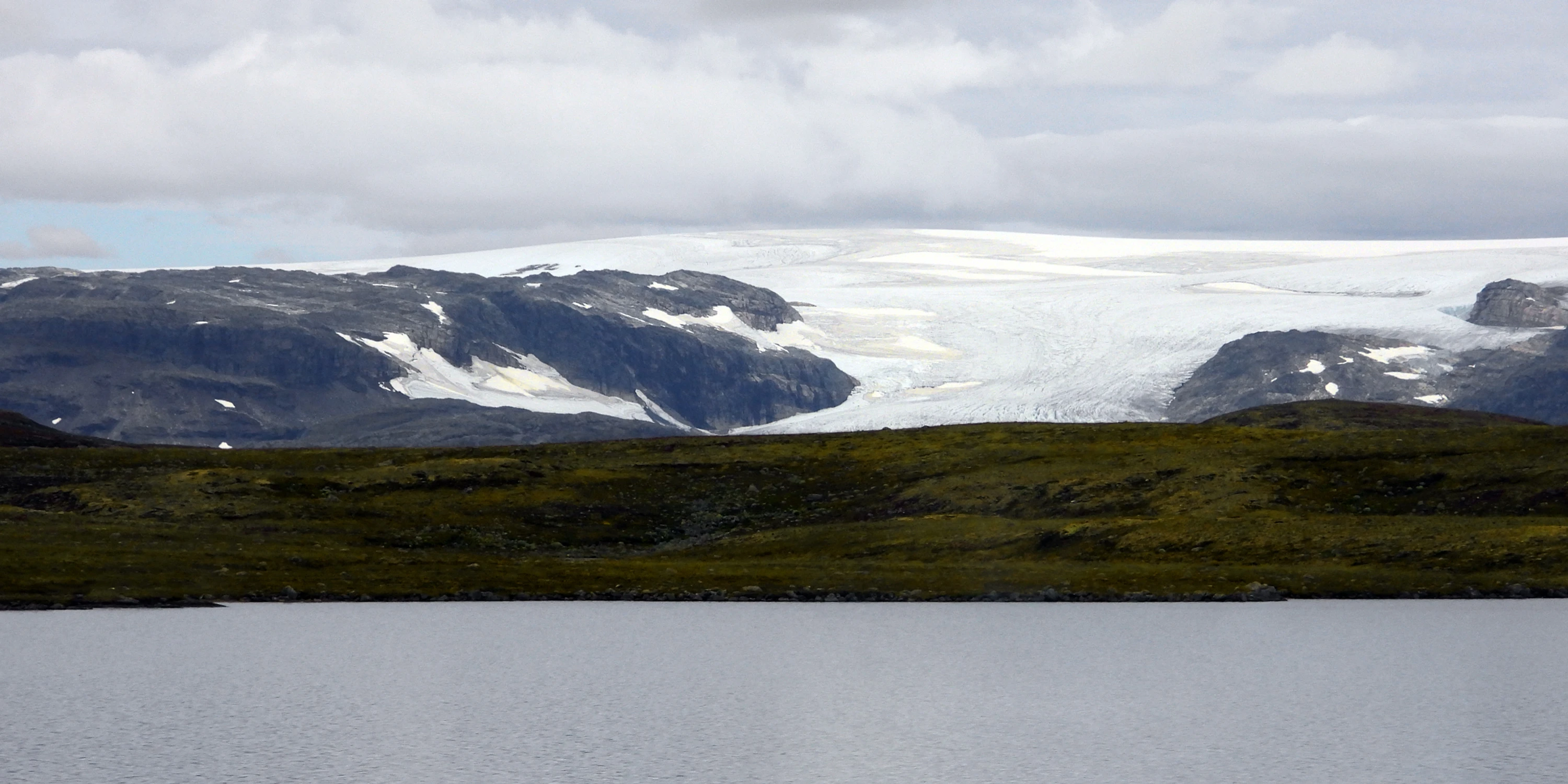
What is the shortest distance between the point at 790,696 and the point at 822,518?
213 ft

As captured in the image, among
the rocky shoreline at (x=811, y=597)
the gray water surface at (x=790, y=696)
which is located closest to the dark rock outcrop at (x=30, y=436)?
the rocky shoreline at (x=811, y=597)

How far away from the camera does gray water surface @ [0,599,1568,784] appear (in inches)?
1448

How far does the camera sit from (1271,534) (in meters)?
89.6

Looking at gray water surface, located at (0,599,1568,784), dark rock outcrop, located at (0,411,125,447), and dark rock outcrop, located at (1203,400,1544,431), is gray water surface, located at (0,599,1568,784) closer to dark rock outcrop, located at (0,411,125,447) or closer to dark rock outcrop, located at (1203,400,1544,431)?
dark rock outcrop, located at (1203,400,1544,431)

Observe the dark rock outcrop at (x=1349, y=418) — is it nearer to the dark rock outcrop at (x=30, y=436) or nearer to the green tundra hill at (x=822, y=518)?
the green tundra hill at (x=822, y=518)

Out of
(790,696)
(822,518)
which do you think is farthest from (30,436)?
(790,696)

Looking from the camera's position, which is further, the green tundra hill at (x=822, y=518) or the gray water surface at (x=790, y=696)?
the green tundra hill at (x=822, y=518)

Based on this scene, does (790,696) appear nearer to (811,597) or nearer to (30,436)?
(811,597)

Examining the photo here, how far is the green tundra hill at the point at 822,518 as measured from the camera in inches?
3155

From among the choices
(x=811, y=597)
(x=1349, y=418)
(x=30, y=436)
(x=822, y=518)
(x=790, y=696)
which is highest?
(x=790, y=696)

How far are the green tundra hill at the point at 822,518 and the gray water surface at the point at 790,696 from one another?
7.56m

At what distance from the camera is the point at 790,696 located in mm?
48000

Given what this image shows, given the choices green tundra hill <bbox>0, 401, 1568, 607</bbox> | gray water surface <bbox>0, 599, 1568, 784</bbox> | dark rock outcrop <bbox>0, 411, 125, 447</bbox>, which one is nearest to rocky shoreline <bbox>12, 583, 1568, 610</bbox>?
green tundra hill <bbox>0, 401, 1568, 607</bbox>

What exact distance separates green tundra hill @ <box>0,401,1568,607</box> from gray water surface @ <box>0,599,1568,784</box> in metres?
7.56
